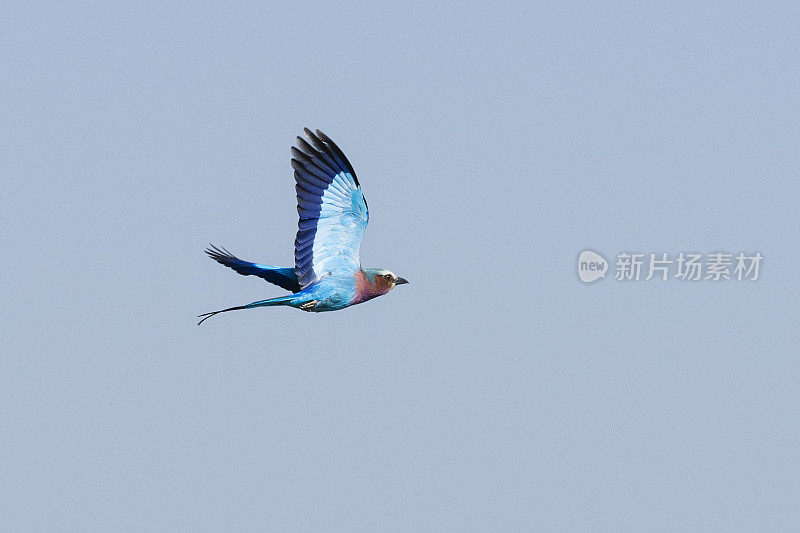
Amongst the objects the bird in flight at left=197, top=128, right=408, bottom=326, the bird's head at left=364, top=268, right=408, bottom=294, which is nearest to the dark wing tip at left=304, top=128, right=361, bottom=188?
the bird in flight at left=197, top=128, right=408, bottom=326

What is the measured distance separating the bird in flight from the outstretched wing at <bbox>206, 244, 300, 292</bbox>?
4.75ft

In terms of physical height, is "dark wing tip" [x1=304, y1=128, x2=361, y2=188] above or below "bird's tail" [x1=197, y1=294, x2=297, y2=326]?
above

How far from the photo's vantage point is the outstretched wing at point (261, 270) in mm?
28500

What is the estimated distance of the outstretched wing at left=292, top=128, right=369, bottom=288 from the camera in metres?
26.3

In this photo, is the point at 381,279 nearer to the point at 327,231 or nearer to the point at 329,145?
the point at 327,231

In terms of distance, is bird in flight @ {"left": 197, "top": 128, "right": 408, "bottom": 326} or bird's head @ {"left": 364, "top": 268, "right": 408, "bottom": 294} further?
bird's head @ {"left": 364, "top": 268, "right": 408, "bottom": 294}

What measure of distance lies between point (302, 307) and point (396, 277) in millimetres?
2130

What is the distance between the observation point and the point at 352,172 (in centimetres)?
2662

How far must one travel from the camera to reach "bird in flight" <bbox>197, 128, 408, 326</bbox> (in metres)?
26.2

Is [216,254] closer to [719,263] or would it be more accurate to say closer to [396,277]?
[396,277]

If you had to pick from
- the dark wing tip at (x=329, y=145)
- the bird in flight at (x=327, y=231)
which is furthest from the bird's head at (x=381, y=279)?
the dark wing tip at (x=329, y=145)

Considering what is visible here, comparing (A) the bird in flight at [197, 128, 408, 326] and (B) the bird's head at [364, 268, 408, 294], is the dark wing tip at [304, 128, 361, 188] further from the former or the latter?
(B) the bird's head at [364, 268, 408, 294]

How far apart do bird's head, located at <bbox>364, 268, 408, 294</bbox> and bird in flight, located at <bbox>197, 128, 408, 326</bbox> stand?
0.02 metres

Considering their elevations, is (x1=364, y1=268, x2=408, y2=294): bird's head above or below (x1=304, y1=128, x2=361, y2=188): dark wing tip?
below
